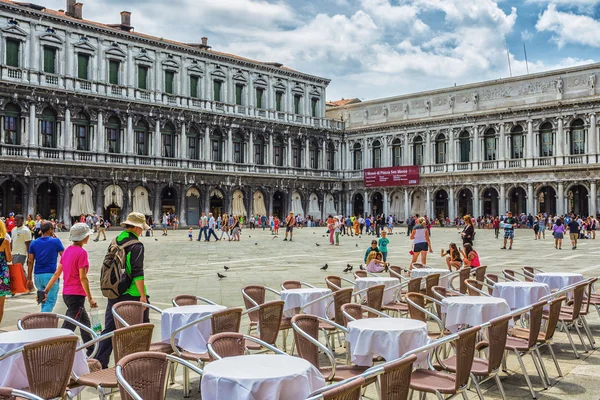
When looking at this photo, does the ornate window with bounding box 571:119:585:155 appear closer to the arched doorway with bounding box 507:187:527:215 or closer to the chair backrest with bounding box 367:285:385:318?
the arched doorway with bounding box 507:187:527:215

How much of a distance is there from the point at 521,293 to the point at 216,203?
39.4m

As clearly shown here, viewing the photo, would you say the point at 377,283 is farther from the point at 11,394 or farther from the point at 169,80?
the point at 169,80

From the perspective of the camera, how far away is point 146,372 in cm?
404

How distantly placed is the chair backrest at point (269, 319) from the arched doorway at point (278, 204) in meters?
43.9

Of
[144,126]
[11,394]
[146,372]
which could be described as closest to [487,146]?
[144,126]

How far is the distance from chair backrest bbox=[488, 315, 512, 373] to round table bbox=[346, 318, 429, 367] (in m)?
0.55

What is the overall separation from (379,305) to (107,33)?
122 feet

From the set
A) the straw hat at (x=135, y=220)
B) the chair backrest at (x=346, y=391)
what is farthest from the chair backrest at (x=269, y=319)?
the chair backrest at (x=346, y=391)

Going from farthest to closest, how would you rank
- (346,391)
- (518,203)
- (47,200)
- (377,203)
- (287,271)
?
(377,203)
(518,203)
(47,200)
(287,271)
(346,391)

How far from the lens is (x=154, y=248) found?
79.5 ft

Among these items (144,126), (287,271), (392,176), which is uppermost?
(144,126)

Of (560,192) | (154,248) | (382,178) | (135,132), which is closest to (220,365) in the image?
(154,248)

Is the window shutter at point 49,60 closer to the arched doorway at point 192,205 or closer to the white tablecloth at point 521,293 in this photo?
the arched doorway at point 192,205

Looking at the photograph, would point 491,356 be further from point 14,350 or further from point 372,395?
point 14,350
